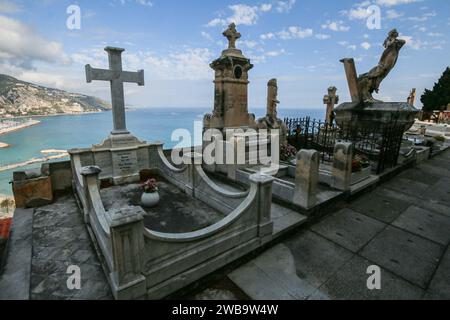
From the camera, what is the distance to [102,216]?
13.0 feet

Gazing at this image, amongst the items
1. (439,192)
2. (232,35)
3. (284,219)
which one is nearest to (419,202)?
(439,192)

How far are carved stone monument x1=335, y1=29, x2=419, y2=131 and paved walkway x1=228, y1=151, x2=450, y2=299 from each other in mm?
5564

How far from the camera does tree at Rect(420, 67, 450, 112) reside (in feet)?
142

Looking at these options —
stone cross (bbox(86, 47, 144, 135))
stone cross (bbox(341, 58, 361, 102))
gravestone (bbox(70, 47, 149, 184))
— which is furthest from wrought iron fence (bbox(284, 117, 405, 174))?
stone cross (bbox(86, 47, 144, 135))

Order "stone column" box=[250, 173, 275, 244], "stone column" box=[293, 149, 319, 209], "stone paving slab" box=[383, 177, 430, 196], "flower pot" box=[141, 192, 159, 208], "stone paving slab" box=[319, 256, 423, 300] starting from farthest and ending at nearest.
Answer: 1. "stone paving slab" box=[383, 177, 430, 196]
2. "flower pot" box=[141, 192, 159, 208]
3. "stone column" box=[293, 149, 319, 209]
4. "stone column" box=[250, 173, 275, 244]
5. "stone paving slab" box=[319, 256, 423, 300]

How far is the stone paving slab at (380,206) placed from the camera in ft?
19.4

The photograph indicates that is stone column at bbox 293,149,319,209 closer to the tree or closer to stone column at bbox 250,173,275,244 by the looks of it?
stone column at bbox 250,173,275,244

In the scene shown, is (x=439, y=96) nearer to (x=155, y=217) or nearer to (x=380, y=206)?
(x=380, y=206)

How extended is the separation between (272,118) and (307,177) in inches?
215

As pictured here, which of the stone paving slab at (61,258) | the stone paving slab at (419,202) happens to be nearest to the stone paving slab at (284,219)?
the stone paving slab at (61,258)

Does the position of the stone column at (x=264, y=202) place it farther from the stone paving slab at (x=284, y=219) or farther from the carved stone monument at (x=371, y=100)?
the carved stone monument at (x=371, y=100)

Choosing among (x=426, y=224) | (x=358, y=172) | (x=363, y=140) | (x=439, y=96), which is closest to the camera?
(x=426, y=224)

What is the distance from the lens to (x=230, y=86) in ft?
30.1
